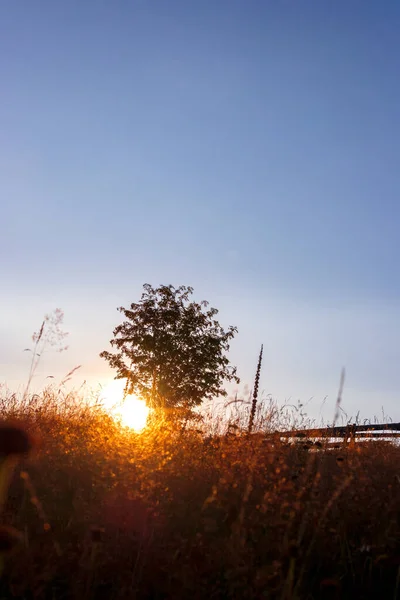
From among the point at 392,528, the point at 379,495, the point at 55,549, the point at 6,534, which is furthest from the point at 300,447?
the point at 6,534

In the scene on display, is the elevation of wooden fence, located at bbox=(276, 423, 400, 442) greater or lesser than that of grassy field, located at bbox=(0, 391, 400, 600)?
greater

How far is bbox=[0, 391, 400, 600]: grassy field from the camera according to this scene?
10.9 feet

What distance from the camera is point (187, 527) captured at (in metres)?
4.07

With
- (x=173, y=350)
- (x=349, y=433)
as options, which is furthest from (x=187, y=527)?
(x=173, y=350)

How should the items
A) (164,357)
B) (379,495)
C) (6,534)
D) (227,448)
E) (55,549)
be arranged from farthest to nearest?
(164,357), (227,448), (379,495), (55,549), (6,534)

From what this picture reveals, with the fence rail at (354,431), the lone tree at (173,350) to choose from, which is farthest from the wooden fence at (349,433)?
the lone tree at (173,350)

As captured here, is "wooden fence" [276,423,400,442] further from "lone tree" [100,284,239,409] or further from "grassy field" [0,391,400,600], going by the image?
"lone tree" [100,284,239,409]

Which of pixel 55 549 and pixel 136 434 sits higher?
pixel 136 434

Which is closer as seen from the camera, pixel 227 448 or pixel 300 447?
pixel 227 448

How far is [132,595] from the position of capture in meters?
3.22

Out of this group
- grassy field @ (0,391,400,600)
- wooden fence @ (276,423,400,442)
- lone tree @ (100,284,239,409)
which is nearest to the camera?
grassy field @ (0,391,400,600)

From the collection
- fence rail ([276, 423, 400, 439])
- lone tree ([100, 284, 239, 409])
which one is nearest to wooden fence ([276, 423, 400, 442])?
fence rail ([276, 423, 400, 439])

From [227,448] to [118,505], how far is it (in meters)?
2.19

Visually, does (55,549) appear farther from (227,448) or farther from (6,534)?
(227,448)
